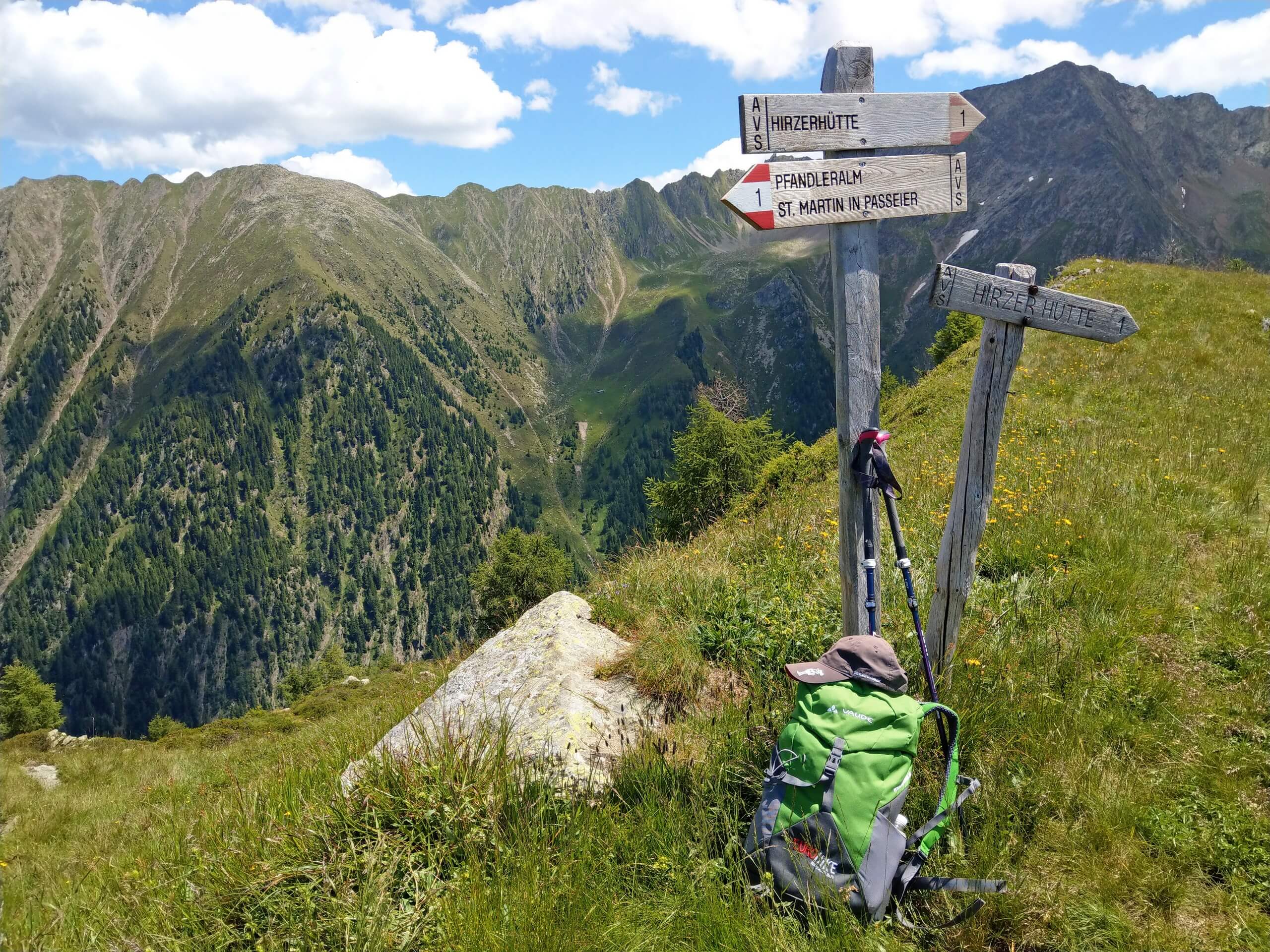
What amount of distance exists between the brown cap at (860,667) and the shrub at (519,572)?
2134 inches

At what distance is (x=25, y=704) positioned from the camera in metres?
59.9

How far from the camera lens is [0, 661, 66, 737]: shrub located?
5772 cm

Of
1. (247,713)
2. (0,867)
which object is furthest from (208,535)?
(0,867)

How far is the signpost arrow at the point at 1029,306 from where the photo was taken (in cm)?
469

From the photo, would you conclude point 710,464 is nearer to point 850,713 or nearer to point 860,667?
point 860,667

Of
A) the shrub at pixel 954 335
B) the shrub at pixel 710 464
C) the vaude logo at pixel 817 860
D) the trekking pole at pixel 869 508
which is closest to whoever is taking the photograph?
the vaude logo at pixel 817 860

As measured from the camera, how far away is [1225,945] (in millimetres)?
3270

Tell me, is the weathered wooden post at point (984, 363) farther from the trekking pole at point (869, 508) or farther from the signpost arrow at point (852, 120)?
the signpost arrow at point (852, 120)

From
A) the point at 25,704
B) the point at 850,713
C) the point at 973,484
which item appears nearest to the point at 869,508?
the point at 973,484

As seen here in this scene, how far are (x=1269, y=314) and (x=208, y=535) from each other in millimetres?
224252

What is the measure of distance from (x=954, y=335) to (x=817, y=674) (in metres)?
45.5

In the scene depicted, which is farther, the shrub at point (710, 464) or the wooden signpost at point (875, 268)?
the shrub at point (710, 464)

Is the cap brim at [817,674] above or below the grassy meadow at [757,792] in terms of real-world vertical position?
above

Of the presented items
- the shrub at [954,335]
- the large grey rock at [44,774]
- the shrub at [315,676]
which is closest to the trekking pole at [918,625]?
the large grey rock at [44,774]
